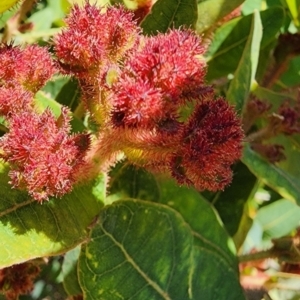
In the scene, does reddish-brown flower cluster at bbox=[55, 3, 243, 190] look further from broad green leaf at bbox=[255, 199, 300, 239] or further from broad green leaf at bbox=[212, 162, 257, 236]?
broad green leaf at bbox=[255, 199, 300, 239]

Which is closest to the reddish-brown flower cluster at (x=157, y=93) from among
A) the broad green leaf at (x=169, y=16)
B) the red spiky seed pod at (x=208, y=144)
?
the red spiky seed pod at (x=208, y=144)

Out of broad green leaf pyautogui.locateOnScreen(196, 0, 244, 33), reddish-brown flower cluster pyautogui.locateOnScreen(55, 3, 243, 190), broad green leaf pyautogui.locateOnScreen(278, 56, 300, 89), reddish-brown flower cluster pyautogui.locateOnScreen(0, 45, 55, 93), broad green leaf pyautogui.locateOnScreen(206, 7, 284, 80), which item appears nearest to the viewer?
reddish-brown flower cluster pyautogui.locateOnScreen(55, 3, 243, 190)

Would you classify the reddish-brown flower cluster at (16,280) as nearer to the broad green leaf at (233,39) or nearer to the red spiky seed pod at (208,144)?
the red spiky seed pod at (208,144)

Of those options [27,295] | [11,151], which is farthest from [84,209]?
[27,295]

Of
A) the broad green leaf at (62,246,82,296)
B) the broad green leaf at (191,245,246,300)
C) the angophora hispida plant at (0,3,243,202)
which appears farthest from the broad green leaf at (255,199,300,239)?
the angophora hispida plant at (0,3,243,202)

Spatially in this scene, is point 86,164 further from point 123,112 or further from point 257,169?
point 257,169
